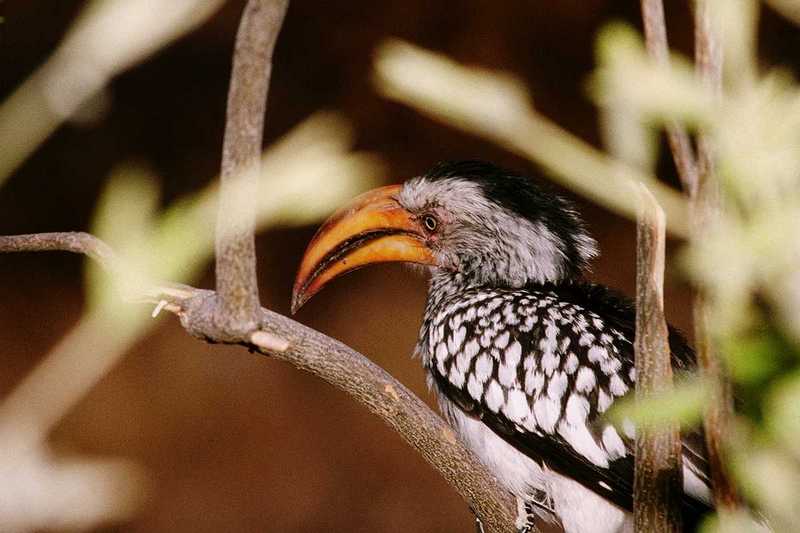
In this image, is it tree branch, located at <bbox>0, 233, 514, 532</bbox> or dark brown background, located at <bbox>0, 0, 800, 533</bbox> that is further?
dark brown background, located at <bbox>0, 0, 800, 533</bbox>

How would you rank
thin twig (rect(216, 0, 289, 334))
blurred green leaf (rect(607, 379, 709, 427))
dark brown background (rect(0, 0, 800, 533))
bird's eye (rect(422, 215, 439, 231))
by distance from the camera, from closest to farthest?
blurred green leaf (rect(607, 379, 709, 427)) → thin twig (rect(216, 0, 289, 334)) → bird's eye (rect(422, 215, 439, 231)) → dark brown background (rect(0, 0, 800, 533))

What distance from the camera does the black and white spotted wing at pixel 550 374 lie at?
1.46 m

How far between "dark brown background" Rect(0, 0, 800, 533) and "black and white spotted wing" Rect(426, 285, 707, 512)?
6.10 ft

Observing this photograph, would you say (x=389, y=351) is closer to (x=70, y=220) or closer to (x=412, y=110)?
(x=412, y=110)

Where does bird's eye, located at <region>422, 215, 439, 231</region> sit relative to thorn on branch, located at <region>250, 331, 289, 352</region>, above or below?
above

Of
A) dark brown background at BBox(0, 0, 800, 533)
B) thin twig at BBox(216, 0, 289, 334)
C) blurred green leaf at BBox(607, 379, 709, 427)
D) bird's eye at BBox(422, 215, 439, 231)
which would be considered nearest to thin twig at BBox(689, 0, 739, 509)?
blurred green leaf at BBox(607, 379, 709, 427)

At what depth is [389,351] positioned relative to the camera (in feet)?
11.7

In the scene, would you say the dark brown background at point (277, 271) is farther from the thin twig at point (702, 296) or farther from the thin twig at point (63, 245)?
the thin twig at point (702, 296)

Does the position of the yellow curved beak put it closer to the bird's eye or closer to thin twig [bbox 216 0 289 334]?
the bird's eye

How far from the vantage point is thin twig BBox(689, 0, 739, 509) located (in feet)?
1.99

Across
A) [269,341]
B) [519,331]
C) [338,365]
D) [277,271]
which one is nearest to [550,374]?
[519,331]

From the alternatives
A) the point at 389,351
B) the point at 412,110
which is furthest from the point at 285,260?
the point at 412,110

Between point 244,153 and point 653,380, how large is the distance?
394 mm

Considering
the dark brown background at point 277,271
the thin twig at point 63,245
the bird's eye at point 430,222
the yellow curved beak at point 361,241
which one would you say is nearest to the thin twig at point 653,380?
the thin twig at point 63,245
